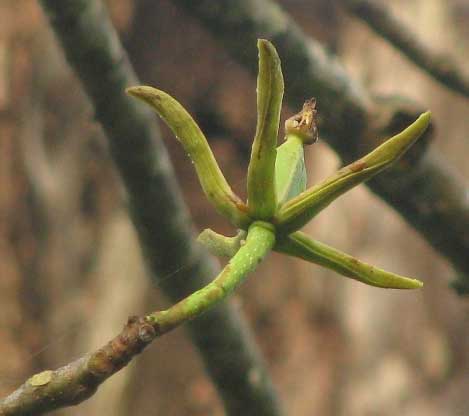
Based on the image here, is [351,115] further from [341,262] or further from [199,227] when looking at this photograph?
[341,262]

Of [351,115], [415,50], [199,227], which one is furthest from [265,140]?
[415,50]

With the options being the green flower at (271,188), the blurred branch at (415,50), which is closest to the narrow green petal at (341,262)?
the green flower at (271,188)

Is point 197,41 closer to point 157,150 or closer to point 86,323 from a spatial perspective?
point 157,150

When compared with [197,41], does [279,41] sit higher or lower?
lower

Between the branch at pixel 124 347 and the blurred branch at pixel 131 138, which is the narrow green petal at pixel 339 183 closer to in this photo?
the branch at pixel 124 347

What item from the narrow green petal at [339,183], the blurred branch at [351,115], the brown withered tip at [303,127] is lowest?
the narrow green petal at [339,183]

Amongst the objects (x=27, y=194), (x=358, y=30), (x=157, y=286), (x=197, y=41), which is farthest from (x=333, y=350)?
(x=157, y=286)

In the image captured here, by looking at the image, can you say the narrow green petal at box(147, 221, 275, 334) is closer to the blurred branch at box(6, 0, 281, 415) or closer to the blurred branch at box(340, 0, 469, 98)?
the blurred branch at box(6, 0, 281, 415)
